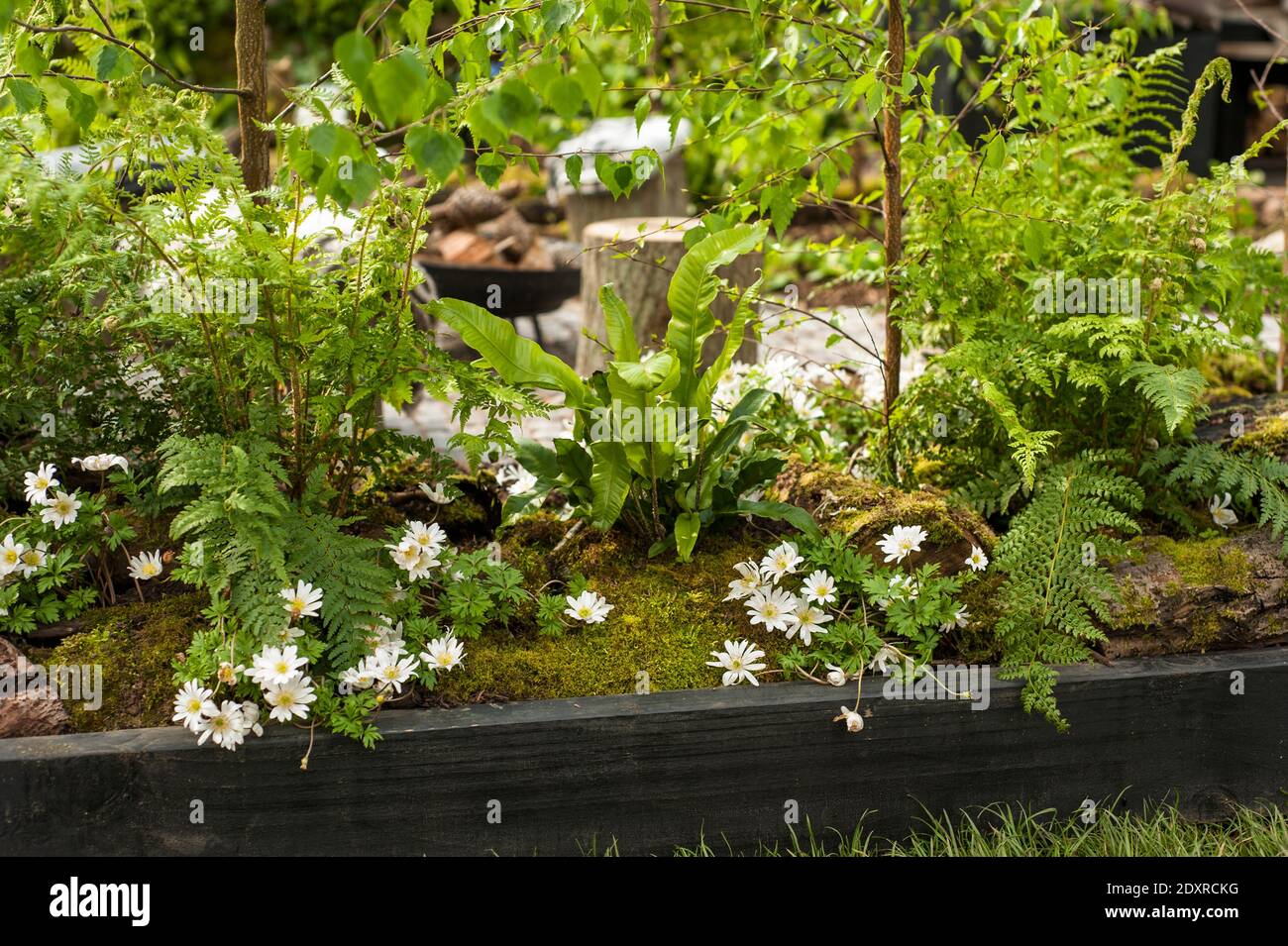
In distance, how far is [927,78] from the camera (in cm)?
293

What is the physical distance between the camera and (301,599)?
2412 mm

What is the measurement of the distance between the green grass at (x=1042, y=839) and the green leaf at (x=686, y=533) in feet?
2.20

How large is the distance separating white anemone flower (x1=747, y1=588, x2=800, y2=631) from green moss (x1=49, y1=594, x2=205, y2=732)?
4.08ft

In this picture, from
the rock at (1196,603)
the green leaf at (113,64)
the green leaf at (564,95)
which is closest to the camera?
the green leaf at (564,95)

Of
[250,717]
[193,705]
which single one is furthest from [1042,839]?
[193,705]

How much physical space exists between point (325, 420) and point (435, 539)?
0.39 m

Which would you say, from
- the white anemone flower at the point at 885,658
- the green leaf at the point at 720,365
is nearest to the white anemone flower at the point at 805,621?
the white anemone flower at the point at 885,658

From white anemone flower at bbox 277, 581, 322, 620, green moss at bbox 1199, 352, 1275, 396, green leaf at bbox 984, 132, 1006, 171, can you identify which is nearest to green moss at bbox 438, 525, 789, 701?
white anemone flower at bbox 277, 581, 322, 620

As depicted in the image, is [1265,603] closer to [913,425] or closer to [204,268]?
[913,425]

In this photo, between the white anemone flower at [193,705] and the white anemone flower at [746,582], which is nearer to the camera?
the white anemone flower at [193,705]

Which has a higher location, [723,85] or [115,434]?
[723,85]

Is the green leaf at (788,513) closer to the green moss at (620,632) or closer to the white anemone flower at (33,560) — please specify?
the green moss at (620,632)

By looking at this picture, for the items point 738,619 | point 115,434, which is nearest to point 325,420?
point 115,434

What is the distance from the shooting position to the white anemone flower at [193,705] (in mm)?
2300
